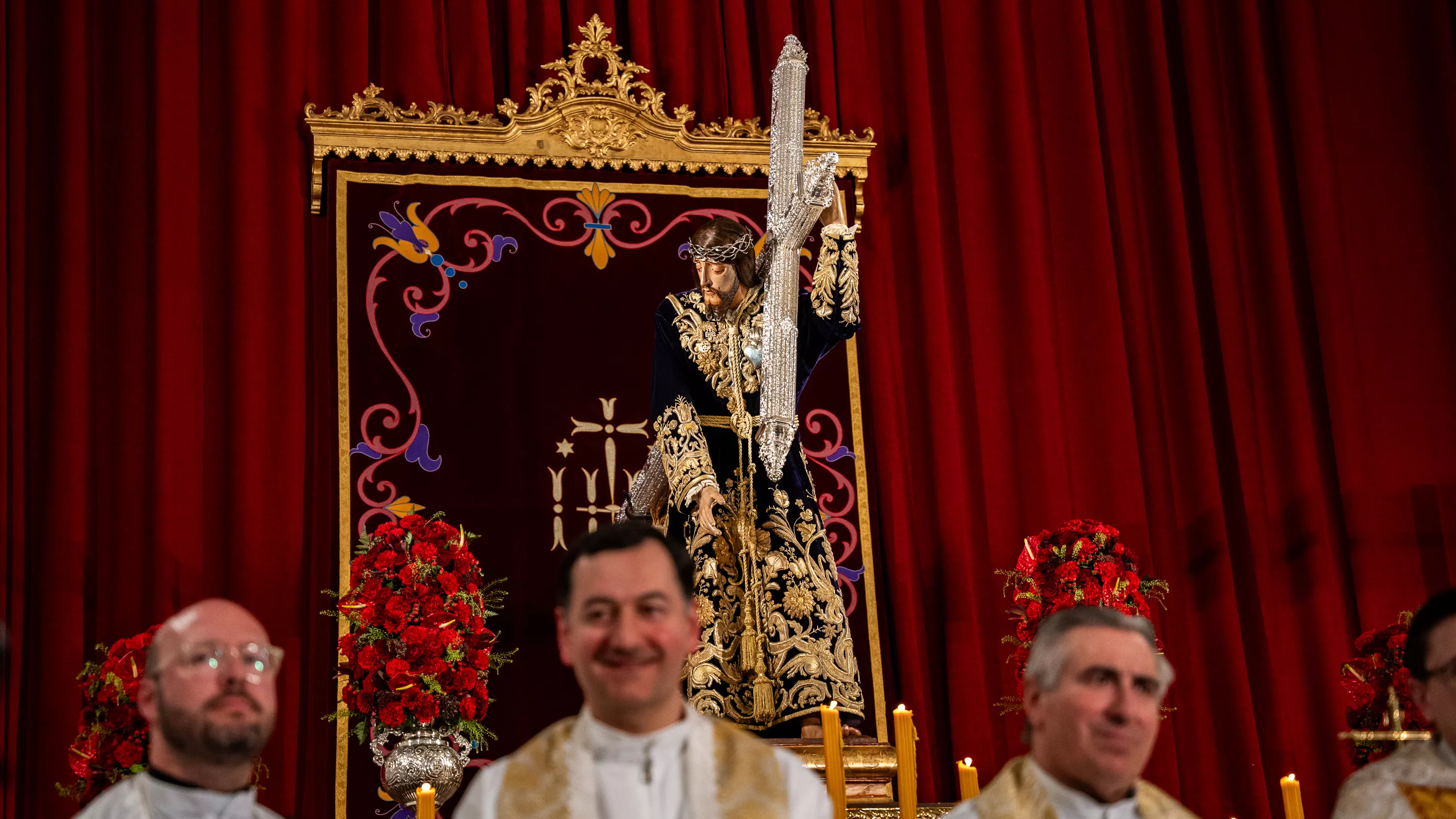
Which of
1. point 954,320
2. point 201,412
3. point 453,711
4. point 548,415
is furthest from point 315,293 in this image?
point 954,320

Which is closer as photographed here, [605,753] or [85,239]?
[605,753]

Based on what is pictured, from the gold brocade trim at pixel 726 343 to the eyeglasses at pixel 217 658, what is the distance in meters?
2.26

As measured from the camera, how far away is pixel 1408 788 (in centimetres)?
275

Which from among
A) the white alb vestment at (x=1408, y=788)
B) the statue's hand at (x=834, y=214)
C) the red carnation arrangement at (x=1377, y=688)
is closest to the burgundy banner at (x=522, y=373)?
the statue's hand at (x=834, y=214)

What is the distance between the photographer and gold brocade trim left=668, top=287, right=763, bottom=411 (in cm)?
448

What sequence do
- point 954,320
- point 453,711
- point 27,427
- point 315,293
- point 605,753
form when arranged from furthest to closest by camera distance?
1. point 954,320
2. point 315,293
3. point 27,427
4. point 453,711
5. point 605,753

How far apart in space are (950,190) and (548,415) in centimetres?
191

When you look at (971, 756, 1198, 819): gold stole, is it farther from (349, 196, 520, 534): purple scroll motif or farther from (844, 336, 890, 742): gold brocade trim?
(349, 196, 520, 534): purple scroll motif

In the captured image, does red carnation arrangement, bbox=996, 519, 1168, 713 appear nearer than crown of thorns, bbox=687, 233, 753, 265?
No

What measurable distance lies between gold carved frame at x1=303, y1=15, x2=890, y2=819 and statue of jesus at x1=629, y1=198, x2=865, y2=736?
1138 millimetres

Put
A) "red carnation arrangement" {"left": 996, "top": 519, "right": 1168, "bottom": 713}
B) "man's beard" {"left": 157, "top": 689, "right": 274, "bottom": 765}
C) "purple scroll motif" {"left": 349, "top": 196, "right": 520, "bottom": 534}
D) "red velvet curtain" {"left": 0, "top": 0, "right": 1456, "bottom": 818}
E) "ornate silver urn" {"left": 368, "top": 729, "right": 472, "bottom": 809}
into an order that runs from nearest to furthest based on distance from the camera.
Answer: "man's beard" {"left": 157, "top": 689, "right": 274, "bottom": 765} < "ornate silver urn" {"left": 368, "top": 729, "right": 472, "bottom": 809} < "red carnation arrangement" {"left": 996, "top": 519, "right": 1168, "bottom": 713} < "red velvet curtain" {"left": 0, "top": 0, "right": 1456, "bottom": 818} < "purple scroll motif" {"left": 349, "top": 196, "right": 520, "bottom": 534}

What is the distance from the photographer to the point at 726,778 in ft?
7.98

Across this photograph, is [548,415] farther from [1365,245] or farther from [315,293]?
[1365,245]

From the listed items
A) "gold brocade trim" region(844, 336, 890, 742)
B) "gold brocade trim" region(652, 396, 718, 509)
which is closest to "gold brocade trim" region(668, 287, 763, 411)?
"gold brocade trim" region(652, 396, 718, 509)
